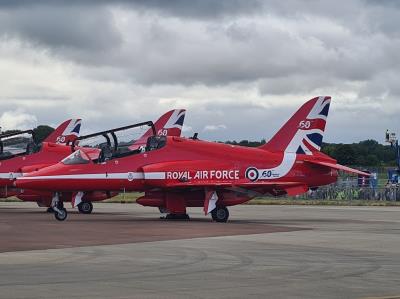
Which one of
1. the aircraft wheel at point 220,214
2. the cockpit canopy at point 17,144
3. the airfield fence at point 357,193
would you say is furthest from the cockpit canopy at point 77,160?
the airfield fence at point 357,193

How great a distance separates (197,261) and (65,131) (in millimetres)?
27924

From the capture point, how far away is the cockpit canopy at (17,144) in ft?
116

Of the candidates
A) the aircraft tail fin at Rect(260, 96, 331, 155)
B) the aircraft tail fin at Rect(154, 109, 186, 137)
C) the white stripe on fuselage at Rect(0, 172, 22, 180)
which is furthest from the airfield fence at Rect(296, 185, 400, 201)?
the white stripe on fuselage at Rect(0, 172, 22, 180)

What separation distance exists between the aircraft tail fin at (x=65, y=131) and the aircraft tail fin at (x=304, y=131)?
13768 mm

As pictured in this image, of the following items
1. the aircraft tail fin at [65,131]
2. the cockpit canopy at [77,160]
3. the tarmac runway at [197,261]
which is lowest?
the tarmac runway at [197,261]

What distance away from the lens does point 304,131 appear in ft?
102

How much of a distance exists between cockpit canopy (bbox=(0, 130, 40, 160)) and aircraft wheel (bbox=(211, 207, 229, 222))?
10512 mm

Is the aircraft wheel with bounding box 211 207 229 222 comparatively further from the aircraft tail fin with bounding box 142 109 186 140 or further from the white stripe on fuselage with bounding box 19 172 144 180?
the aircraft tail fin with bounding box 142 109 186 140

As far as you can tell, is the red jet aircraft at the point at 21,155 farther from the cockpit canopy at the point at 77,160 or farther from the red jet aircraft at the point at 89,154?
the cockpit canopy at the point at 77,160

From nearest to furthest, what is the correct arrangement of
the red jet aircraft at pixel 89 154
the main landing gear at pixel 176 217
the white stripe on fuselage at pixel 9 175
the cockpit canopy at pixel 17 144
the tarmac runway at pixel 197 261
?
the tarmac runway at pixel 197 261 → the main landing gear at pixel 176 217 → the red jet aircraft at pixel 89 154 → the white stripe on fuselage at pixel 9 175 → the cockpit canopy at pixel 17 144

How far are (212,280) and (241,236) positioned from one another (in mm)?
8552

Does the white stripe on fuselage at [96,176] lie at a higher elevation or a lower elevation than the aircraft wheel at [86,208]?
higher

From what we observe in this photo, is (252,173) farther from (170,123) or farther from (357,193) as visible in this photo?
(357,193)

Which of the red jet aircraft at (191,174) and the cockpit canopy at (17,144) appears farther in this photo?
the cockpit canopy at (17,144)
